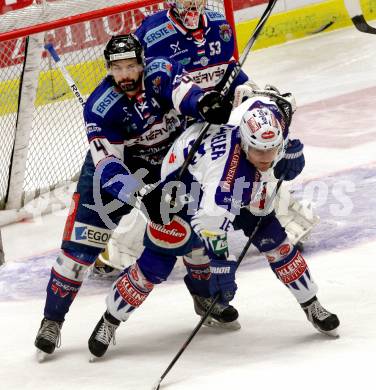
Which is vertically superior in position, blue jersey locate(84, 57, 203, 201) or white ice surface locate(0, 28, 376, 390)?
blue jersey locate(84, 57, 203, 201)

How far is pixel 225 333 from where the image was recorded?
4.34 m

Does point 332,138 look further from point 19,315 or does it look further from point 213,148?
point 213,148

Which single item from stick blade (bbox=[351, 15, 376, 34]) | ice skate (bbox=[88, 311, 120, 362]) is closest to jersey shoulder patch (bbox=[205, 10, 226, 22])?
ice skate (bbox=[88, 311, 120, 362])

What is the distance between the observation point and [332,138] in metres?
6.86

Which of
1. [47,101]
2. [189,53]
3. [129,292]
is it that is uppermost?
[189,53]

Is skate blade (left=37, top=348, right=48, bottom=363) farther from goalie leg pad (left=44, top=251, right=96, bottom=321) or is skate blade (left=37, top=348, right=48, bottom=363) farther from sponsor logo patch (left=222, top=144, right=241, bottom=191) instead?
sponsor logo patch (left=222, top=144, right=241, bottom=191)

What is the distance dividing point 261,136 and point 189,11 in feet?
4.41

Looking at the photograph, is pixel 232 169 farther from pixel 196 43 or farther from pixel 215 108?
pixel 196 43

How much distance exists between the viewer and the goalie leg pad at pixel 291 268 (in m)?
4.00

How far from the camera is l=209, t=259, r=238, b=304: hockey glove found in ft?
12.4

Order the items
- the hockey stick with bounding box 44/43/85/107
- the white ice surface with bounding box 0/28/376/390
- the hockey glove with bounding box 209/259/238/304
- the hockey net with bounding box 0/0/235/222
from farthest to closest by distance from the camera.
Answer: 1. the hockey stick with bounding box 44/43/85/107
2. the hockey net with bounding box 0/0/235/222
3. the hockey glove with bounding box 209/259/238/304
4. the white ice surface with bounding box 0/28/376/390

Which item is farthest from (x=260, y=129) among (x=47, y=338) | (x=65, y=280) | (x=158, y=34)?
(x=158, y=34)

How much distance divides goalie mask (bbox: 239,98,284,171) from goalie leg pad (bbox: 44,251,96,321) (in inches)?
35.8

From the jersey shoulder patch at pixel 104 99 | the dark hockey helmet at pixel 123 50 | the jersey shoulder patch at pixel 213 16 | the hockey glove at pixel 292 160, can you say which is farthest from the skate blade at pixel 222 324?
the jersey shoulder patch at pixel 213 16
